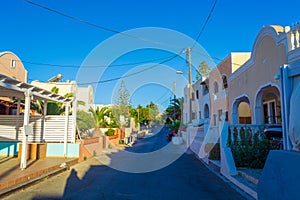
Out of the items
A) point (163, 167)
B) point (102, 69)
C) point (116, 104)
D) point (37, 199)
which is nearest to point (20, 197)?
point (37, 199)

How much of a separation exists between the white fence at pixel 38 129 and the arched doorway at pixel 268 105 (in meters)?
9.57

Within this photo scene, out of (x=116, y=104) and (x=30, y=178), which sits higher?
(x=116, y=104)

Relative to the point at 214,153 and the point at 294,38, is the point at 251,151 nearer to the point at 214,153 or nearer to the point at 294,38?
the point at 214,153

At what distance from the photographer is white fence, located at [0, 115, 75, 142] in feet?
44.2

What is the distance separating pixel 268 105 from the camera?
14688 mm

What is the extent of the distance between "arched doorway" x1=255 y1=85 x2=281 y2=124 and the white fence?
9568mm

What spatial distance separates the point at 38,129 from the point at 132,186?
342 inches

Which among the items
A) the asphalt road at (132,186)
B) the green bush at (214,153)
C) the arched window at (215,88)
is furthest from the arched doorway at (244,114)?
the asphalt road at (132,186)

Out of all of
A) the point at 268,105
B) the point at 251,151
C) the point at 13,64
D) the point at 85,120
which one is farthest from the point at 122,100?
the point at 251,151

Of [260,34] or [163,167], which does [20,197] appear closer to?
[163,167]

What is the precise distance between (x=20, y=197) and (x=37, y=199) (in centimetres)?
57

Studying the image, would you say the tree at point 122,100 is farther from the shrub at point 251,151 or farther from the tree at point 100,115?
the shrub at point 251,151

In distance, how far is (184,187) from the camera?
6941 mm

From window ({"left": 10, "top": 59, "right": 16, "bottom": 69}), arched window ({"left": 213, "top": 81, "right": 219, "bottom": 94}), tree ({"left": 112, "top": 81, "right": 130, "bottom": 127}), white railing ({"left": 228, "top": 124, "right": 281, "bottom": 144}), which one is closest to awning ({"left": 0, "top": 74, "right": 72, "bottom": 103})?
white railing ({"left": 228, "top": 124, "right": 281, "bottom": 144})
